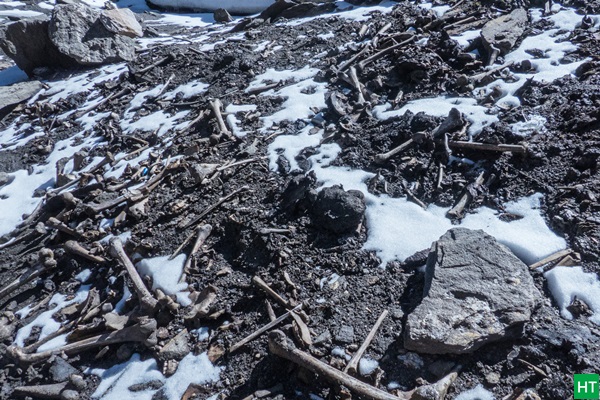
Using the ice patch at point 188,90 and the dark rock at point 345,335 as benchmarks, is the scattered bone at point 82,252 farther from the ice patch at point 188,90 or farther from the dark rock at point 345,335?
the ice patch at point 188,90

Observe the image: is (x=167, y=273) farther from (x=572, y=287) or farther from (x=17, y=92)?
(x=17, y=92)

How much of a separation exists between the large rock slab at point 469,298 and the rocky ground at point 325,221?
1 cm

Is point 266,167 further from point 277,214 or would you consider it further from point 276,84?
point 276,84

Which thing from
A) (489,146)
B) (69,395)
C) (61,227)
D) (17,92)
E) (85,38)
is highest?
(85,38)

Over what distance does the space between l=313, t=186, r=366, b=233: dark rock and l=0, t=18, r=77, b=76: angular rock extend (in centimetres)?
866

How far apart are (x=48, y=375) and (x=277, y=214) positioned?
254 cm

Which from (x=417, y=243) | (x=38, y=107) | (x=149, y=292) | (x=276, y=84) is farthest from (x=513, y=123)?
(x=38, y=107)

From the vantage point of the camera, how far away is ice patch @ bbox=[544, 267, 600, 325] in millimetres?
3250

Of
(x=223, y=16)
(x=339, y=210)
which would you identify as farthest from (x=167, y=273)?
(x=223, y=16)

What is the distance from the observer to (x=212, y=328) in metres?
3.77

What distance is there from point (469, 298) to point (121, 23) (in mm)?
10854

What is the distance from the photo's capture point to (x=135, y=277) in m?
4.09

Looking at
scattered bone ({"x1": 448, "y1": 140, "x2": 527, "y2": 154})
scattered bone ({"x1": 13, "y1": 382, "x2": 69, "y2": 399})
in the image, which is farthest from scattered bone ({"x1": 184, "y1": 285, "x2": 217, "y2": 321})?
scattered bone ({"x1": 448, "y1": 140, "x2": 527, "y2": 154})

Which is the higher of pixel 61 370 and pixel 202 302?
pixel 202 302
